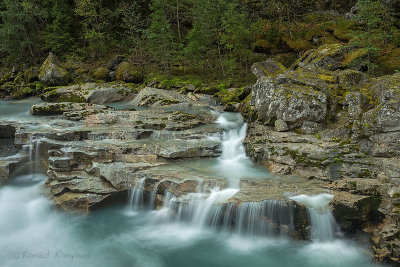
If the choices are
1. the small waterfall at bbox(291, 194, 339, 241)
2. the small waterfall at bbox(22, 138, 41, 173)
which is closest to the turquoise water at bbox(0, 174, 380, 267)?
the small waterfall at bbox(291, 194, 339, 241)

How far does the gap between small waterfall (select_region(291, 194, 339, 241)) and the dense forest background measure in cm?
1140

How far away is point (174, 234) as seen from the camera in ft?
30.3

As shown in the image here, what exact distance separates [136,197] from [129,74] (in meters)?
20.1

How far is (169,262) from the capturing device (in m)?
8.17

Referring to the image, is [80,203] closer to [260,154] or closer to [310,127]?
[260,154]

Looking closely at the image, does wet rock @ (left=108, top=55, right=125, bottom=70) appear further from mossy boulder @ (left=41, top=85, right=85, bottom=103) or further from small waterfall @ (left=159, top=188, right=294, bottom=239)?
small waterfall @ (left=159, top=188, right=294, bottom=239)

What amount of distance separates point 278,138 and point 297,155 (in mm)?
1368

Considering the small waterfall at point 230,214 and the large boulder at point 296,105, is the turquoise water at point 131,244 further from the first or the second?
the large boulder at point 296,105

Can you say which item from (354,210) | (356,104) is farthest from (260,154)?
(354,210)

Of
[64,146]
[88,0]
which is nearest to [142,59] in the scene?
[88,0]

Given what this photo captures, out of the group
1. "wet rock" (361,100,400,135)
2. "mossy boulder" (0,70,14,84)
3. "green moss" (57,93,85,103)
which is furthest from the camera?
"mossy boulder" (0,70,14,84)

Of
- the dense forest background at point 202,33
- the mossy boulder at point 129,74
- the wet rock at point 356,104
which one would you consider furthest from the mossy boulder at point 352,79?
the mossy boulder at point 129,74

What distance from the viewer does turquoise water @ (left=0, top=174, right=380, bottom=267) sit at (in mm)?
8023

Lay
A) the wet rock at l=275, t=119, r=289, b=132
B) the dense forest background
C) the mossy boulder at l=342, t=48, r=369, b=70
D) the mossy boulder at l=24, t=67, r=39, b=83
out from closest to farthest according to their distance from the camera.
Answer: the wet rock at l=275, t=119, r=289, b=132 < the mossy boulder at l=342, t=48, r=369, b=70 < the dense forest background < the mossy boulder at l=24, t=67, r=39, b=83
